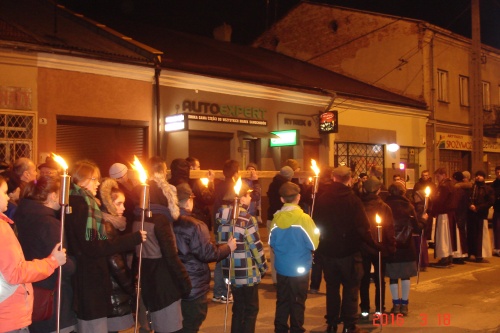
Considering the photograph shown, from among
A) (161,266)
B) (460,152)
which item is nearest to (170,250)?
(161,266)

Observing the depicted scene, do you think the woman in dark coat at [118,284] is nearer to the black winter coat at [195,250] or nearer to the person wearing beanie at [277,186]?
the black winter coat at [195,250]

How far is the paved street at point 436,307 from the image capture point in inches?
290

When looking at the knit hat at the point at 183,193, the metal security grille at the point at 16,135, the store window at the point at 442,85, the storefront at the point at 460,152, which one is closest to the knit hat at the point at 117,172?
the knit hat at the point at 183,193

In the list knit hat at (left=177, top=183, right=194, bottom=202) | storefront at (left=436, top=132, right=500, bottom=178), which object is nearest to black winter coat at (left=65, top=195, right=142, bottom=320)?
knit hat at (left=177, top=183, right=194, bottom=202)

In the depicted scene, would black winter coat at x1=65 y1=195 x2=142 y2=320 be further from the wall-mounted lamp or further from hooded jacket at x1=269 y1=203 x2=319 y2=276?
the wall-mounted lamp

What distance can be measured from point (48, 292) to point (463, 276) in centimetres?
866

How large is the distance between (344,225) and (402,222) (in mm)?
1525

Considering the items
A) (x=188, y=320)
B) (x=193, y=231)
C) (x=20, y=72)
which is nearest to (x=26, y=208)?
(x=193, y=231)

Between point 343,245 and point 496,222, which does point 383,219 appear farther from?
point 496,222

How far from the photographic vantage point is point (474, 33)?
20422 mm

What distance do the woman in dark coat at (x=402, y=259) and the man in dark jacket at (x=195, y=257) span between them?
3297mm

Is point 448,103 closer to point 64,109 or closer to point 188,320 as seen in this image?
point 64,109

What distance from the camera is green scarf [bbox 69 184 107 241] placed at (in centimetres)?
482
